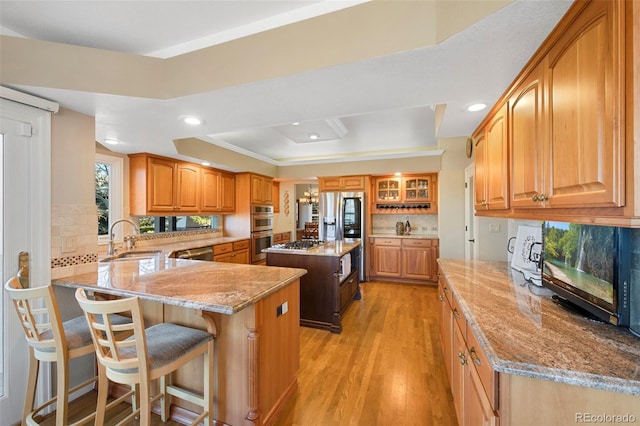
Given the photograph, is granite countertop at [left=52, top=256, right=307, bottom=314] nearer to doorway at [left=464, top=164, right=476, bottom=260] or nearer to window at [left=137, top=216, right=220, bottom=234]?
window at [left=137, top=216, right=220, bottom=234]

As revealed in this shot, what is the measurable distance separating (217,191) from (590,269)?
4.60 m

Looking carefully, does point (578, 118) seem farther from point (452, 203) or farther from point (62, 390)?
point (452, 203)

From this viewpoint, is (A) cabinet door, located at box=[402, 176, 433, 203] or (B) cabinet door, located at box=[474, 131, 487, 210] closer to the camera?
(B) cabinet door, located at box=[474, 131, 487, 210]

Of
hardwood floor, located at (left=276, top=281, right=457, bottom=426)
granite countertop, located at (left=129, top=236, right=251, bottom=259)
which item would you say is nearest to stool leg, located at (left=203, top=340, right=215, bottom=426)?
hardwood floor, located at (left=276, top=281, right=457, bottom=426)

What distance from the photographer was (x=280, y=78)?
1467 mm

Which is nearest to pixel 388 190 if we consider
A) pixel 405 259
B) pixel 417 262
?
pixel 405 259

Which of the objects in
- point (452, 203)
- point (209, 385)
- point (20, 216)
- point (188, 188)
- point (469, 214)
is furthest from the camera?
point (188, 188)

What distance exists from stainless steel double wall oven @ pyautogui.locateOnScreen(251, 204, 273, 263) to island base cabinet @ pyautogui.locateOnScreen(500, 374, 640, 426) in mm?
4280

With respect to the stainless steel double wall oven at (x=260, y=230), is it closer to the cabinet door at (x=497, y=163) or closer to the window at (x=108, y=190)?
the window at (x=108, y=190)

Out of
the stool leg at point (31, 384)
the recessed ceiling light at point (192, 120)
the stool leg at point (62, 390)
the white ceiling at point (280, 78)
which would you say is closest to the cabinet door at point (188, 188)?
Answer: the white ceiling at point (280, 78)

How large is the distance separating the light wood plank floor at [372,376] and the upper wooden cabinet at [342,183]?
2.57 m

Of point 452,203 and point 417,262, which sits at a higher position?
point 452,203

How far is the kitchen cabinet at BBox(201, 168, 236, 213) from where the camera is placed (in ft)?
13.9

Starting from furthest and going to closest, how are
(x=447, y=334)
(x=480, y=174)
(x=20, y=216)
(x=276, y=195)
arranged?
1. (x=276, y=195)
2. (x=480, y=174)
3. (x=447, y=334)
4. (x=20, y=216)
